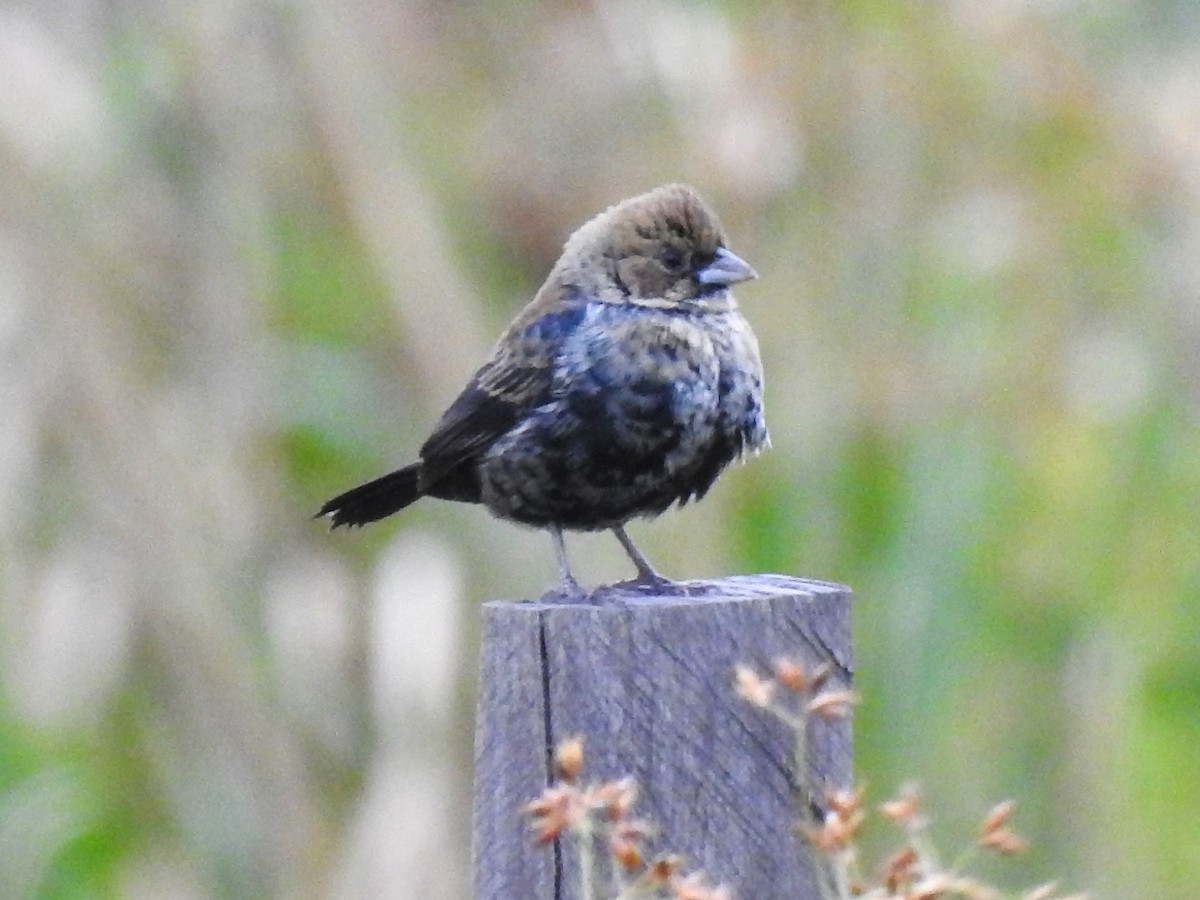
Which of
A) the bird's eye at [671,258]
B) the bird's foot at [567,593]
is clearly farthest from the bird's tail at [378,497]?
the bird's eye at [671,258]

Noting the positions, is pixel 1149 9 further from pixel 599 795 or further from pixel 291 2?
pixel 599 795

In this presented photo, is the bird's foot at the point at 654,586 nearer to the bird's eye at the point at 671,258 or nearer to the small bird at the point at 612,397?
the small bird at the point at 612,397

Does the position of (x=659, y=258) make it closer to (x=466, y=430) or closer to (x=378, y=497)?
(x=466, y=430)

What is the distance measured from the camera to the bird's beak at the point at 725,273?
13.1ft

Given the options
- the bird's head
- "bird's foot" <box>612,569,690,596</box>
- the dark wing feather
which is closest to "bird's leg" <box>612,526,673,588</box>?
"bird's foot" <box>612,569,690,596</box>

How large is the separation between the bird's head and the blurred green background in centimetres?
92

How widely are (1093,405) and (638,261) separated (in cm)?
174

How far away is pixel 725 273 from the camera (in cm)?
401

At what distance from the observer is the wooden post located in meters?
2.37

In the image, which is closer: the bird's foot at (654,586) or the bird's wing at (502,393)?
the bird's foot at (654,586)

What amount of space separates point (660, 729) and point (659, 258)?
5.91 ft

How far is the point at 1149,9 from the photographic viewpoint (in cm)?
578

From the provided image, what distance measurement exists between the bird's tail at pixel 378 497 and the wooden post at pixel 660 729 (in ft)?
5.51

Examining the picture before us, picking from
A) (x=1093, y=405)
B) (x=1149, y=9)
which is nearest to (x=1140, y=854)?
(x=1093, y=405)
